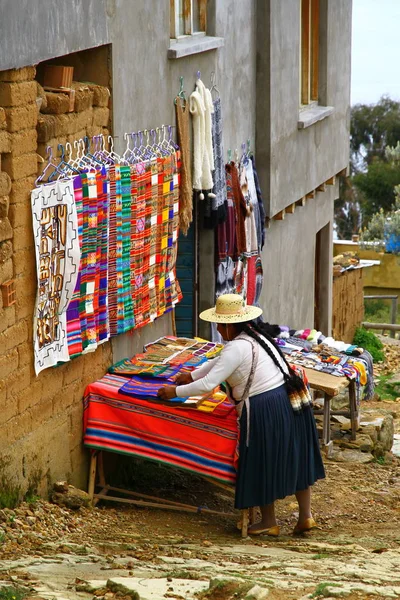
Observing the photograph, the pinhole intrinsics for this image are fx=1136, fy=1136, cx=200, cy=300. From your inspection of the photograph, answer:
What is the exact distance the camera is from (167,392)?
24.8ft

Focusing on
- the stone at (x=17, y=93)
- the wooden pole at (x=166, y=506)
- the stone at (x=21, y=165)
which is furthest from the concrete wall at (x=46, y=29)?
the wooden pole at (x=166, y=506)

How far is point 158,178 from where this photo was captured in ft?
28.2

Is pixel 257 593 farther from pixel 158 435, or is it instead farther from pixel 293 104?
pixel 293 104

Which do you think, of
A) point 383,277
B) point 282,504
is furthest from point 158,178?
point 383,277

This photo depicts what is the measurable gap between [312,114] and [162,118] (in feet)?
16.9

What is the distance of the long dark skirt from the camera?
24.1 ft

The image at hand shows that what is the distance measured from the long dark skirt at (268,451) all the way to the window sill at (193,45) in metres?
3.13

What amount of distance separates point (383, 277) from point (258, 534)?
2186 centimetres

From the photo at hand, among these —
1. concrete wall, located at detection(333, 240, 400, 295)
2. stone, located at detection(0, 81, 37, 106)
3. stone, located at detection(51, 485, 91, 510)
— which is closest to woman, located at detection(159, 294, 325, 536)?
stone, located at detection(51, 485, 91, 510)

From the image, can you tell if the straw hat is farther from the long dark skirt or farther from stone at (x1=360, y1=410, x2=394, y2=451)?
stone at (x1=360, y1=410, x2=394, y2=451)

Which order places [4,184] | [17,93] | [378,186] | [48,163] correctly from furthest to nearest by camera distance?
[378,186], [48,163], [17,93], [4,184]

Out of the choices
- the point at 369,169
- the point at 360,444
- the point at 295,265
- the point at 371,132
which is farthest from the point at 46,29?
the point at 371,132

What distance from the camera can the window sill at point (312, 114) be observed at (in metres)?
13.1

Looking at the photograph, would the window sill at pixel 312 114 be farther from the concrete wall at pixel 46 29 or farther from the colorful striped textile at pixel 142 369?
the concrete wall at pixel 46 29
